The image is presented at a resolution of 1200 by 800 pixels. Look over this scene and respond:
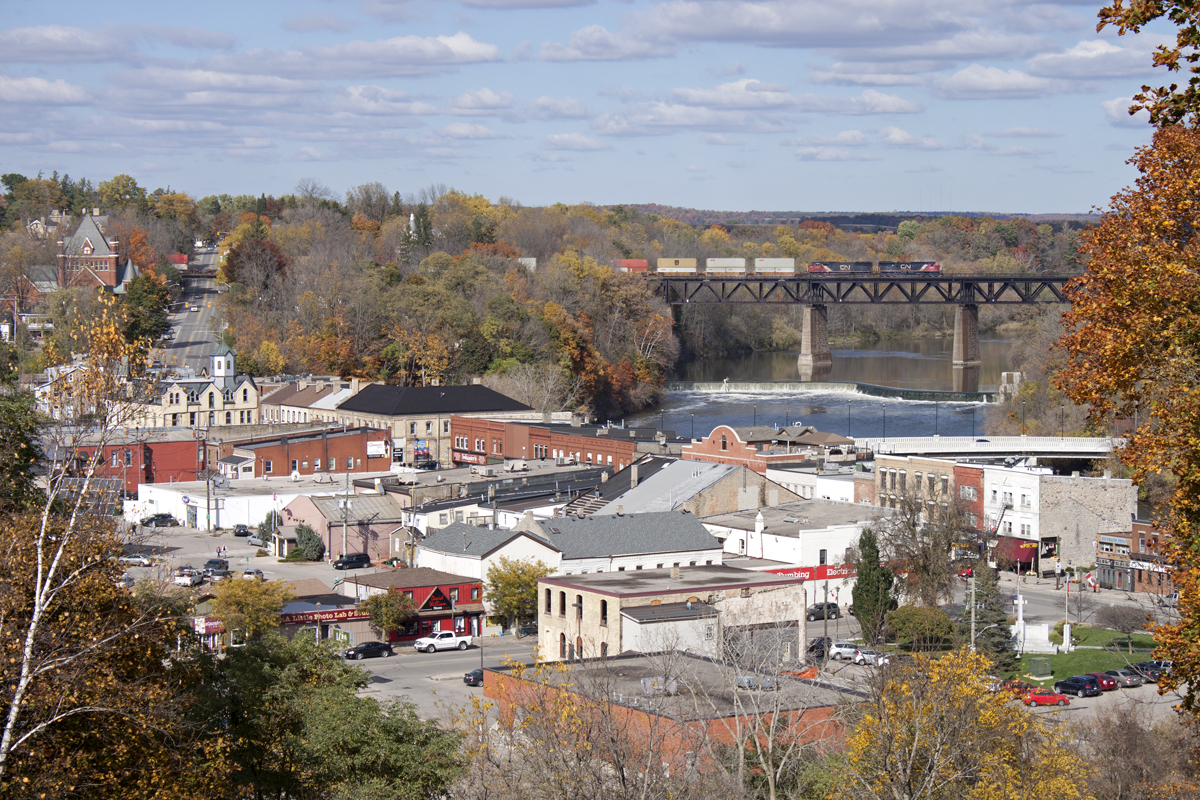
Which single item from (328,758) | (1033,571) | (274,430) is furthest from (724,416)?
(328,758)

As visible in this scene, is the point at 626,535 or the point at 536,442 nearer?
the point at 626,535

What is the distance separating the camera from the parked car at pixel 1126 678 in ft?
102

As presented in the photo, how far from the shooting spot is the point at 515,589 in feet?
126

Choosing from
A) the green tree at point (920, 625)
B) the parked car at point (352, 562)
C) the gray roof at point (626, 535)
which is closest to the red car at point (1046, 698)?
the green tree at point (920, 625)

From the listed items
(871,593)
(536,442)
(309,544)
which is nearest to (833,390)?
(536,442)

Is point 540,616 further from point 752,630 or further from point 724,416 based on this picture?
point 724,416

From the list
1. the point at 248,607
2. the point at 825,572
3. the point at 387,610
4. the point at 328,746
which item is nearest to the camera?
the point at 328,746

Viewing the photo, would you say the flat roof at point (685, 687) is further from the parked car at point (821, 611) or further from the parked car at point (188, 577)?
the parked car at point (188, 577)

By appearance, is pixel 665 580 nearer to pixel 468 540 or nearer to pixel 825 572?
pixel 825 572

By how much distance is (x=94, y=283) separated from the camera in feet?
349

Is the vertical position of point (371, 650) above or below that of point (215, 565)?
below

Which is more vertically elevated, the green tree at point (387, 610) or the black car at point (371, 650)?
the green tree at point (387, 610)

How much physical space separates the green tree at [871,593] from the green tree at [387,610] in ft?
38.8

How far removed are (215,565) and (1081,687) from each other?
2697 centimetres
